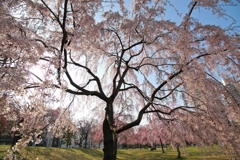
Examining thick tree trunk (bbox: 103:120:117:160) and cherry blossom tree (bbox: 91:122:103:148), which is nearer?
thick tree trunk (bbox: 103:120:117:160)

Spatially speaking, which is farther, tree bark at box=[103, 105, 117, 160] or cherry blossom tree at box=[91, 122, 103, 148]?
cherry blossom tree at box=[91, 122, 103, 148]

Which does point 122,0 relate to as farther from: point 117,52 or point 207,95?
point 207,95

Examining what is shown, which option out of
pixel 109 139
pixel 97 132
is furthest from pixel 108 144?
pixel 97 132

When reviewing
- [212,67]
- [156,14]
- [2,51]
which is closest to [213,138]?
[212,67]

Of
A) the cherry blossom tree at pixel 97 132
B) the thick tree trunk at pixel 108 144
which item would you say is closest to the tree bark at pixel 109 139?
the thick tree trunk at pixel 108 144

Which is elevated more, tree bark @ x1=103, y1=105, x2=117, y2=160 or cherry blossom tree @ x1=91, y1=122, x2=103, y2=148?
cherry blossom tree @ x1=91, y1=122, x2=103, y2=148

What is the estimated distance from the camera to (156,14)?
4.70 m

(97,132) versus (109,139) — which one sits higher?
(97,132)

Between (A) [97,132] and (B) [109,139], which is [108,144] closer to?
(B) [109,139]

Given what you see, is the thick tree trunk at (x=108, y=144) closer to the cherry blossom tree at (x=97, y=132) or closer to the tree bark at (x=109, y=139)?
the tree bark at (x=109, y=139)

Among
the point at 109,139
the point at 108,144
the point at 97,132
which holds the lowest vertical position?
the point at 108,144

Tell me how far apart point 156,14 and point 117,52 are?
217 centimetres

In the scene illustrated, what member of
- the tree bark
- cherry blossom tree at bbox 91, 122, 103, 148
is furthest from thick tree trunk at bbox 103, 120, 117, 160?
cherry blossom tree at bbox 91, 122, 103, 148

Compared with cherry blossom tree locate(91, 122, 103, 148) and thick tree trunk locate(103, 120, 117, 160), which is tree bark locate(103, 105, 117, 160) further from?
cherry blossom tree locate(91, 122, 103, 148)
